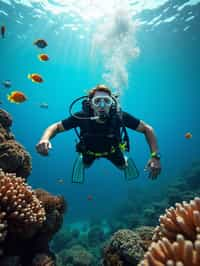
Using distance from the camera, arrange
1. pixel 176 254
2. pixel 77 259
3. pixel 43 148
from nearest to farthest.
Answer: pixel 176 254, pixel 43 148, pixel 77 259

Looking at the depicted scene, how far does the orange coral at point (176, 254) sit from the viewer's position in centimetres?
170

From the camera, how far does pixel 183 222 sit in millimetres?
2283

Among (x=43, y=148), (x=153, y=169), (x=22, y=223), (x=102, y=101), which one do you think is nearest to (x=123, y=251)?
(x=153, y=169)

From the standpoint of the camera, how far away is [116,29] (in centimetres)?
2959

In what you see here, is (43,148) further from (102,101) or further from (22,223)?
(102,101)

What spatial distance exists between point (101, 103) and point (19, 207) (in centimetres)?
333

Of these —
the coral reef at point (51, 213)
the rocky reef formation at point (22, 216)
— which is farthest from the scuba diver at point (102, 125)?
the coral reef at point (51, 213)

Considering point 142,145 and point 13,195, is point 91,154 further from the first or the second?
point 142,145

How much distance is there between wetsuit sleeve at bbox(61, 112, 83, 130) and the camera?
5.92m

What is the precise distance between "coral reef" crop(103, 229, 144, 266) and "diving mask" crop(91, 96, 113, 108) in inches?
121

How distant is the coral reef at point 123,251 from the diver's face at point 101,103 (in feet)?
9.57

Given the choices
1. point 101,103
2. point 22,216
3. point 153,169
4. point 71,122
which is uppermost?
point 101,103

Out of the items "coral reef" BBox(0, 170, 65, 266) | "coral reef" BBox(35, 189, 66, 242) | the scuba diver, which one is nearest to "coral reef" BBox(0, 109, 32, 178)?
"coral reef" BBox(35, 189, 66, 242)

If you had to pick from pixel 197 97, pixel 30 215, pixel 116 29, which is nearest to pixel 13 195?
pixel 30 215
